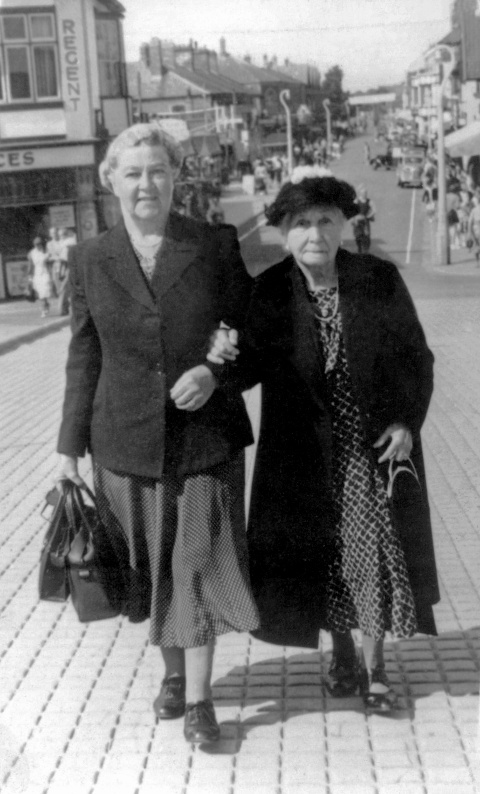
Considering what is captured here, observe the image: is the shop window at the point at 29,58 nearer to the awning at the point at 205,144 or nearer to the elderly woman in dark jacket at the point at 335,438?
the awning at the point at 205,144

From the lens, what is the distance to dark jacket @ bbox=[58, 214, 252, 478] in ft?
10.5

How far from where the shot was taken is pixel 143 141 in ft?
10.4

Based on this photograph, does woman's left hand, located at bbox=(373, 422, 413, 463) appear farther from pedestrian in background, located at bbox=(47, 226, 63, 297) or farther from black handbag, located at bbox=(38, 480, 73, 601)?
pedestrian in background, located at bbox=(47, 226, 63, 297)

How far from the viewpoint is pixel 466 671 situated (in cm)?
372

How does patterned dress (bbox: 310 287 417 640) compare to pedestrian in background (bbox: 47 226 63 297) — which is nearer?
patterned dress (bbox: 310 287 417 640)

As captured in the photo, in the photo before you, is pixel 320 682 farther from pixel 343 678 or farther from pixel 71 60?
pixel 71 60

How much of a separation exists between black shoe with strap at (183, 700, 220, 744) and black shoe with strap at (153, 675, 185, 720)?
0.51ft

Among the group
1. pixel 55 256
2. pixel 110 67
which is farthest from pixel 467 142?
pixel 55 256

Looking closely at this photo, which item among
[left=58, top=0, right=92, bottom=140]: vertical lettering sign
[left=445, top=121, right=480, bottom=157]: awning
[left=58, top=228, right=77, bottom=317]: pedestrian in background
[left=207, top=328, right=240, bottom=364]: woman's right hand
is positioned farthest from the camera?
[left=445, top=121, right=480, bottom=157]: awning

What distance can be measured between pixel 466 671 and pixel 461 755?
0.62m

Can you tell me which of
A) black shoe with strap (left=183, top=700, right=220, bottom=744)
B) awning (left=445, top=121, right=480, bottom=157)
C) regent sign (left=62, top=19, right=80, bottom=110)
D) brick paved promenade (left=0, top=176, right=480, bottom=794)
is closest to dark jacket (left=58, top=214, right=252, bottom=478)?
black shoe with strap (left=183, top=700, right=220, bottom=744)

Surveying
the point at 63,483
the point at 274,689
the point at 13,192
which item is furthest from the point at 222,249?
the point at 13,192

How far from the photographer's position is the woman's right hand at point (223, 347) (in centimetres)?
317

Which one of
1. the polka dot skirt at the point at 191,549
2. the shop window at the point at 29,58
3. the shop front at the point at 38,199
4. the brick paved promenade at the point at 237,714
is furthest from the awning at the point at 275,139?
the polka dot skirt at the point at 191,549
